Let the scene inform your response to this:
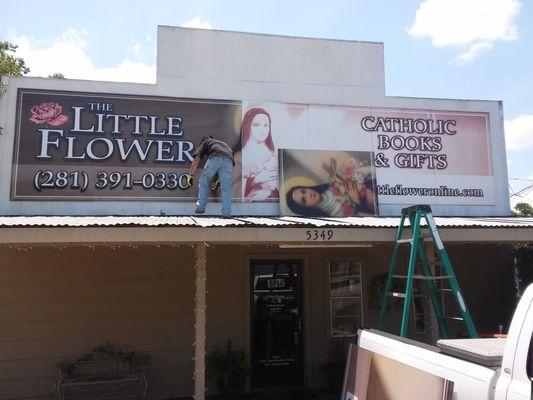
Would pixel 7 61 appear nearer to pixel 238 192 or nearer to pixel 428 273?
pixel 238 192

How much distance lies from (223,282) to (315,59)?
4593mm

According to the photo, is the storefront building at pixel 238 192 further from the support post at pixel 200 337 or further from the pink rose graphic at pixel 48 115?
the support post at pixel 200 337

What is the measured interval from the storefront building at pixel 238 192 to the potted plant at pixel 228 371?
35 cm

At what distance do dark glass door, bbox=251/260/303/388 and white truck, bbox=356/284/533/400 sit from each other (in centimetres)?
543

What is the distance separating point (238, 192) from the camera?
895 centimetres

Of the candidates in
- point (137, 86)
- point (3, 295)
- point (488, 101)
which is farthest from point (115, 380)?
point (488, 101)

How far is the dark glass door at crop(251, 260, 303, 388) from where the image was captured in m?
8.72

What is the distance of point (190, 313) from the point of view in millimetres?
8500

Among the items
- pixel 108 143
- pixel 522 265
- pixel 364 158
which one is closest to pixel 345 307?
pixel 364 158

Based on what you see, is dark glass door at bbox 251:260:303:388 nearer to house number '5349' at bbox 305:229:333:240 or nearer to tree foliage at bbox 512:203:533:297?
house number '5349' at bbox 305:229:333:240

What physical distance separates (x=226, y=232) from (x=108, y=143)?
3808mm

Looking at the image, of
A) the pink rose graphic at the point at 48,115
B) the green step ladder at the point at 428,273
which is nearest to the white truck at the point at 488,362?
the green step ladder at the point at 428,273

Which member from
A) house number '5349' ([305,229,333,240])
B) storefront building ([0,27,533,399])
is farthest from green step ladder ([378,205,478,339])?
storefront building ([0,27,533,399])

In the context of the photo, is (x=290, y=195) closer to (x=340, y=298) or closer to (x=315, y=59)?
(x=340, y=298)
